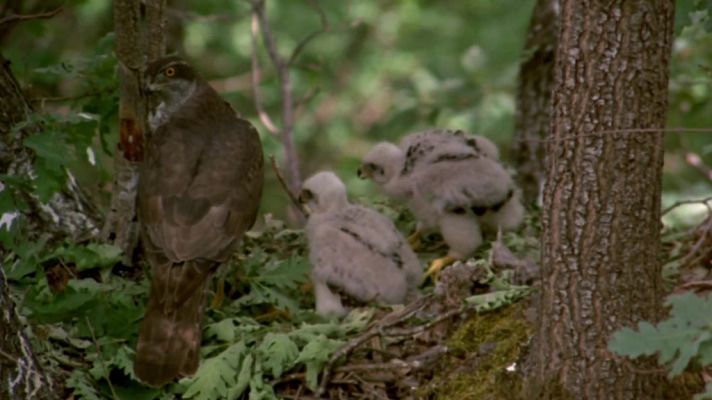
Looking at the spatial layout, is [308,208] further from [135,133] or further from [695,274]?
[695,274]

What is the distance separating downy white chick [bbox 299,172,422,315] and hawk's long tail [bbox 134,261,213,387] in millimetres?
782

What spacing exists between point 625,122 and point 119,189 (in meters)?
2.99

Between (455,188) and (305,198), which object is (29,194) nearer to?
(305,198)

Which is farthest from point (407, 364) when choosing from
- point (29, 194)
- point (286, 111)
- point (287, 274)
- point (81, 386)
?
point (286, 111)

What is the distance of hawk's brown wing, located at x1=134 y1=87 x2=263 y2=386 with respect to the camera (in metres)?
6.10

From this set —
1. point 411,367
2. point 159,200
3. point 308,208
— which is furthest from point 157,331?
point 308,208

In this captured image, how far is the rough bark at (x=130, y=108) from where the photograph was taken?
21.5 feet

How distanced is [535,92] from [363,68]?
6566mm

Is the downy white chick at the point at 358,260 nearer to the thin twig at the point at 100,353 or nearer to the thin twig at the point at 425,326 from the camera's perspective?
the thin twig at the point at 425,326

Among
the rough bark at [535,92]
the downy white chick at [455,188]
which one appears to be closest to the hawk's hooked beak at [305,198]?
the downy white chick at [455,188]

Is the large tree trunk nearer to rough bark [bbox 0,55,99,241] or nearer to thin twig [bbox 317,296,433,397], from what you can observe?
thin twig [bbox 317,296,433,397]

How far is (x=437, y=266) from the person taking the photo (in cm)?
738

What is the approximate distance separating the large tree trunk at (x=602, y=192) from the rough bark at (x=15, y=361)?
6.62ft

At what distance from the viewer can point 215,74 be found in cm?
1503
